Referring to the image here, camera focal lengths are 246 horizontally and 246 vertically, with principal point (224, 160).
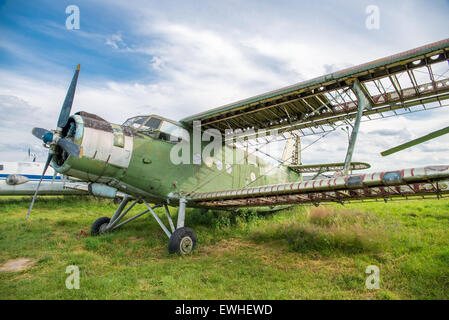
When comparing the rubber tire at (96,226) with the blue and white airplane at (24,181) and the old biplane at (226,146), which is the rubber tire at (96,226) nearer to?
the old biplane at (226,146)

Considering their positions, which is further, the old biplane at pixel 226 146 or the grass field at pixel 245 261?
the old biplane at pixel 226 146

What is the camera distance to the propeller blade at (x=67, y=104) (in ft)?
18.9

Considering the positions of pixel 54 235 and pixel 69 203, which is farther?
pixel 69 203

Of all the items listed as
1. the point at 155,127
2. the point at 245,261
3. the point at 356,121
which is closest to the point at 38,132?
the point at 155,127

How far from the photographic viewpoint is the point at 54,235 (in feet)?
26.5

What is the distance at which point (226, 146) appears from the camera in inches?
361

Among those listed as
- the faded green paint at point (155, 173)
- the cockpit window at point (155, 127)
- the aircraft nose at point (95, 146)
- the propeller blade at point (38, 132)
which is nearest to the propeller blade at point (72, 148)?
the aircraft nose at point (95, 146)

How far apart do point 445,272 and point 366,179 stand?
6.57 feet

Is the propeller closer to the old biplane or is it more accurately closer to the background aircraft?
the old biplane

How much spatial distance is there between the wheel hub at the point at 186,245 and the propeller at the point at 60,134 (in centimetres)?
312

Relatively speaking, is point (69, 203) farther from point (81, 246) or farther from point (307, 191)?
point (307, 191)

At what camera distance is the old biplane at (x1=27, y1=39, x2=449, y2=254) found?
5.06 m

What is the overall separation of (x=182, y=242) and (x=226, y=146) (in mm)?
4141
